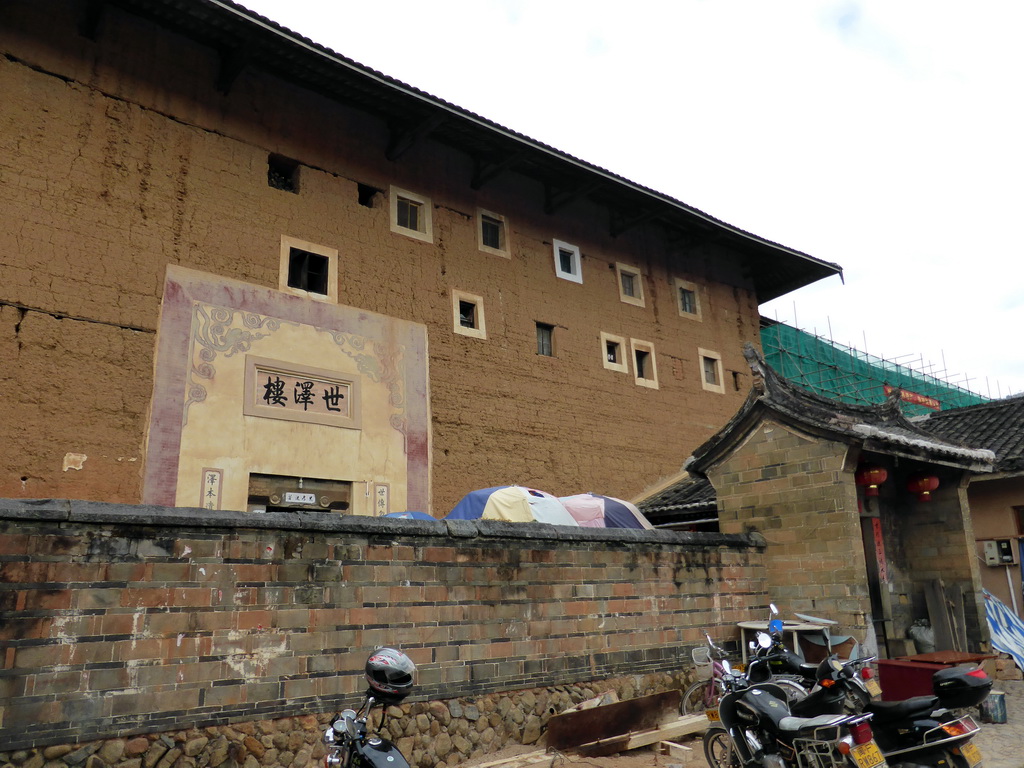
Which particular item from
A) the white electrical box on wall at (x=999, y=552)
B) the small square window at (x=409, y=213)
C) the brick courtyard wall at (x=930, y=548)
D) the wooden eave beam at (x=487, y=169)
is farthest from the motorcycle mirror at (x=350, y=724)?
the white electrical box on wall at (x=999, y=552)

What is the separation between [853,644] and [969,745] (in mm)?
3257

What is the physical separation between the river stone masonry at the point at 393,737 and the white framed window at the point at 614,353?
9.20m

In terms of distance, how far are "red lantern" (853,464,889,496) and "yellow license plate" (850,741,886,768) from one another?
15.7 ft

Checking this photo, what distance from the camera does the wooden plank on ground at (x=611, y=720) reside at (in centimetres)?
672

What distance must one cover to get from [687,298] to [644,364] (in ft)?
8.45

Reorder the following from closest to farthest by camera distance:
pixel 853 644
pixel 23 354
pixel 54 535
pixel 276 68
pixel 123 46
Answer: pixel 54 535, pixel 853 644, pixel 23 354, pixel 123 46, pixel 276 68

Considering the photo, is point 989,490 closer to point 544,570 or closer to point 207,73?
point 544,570

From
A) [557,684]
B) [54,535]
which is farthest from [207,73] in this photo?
[557,684]

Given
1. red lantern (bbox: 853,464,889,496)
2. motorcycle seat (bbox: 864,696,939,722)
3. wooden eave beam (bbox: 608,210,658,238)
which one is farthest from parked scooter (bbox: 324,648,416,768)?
wooden eave beam (bbox: 608,210,658,238)

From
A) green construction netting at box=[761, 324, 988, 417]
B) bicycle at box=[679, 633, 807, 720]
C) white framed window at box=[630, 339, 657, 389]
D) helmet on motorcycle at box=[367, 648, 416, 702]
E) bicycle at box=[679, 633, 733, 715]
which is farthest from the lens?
green construction netting at box=[761, 324, 988, 417]

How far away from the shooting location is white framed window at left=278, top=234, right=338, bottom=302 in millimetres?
12578

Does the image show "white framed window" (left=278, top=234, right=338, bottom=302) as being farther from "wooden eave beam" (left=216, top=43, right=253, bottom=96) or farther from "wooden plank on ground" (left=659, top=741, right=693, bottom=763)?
"wooden plank on ground" (left=659, top=741, right=693, bottom=763)

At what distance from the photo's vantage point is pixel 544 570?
7.70 metres

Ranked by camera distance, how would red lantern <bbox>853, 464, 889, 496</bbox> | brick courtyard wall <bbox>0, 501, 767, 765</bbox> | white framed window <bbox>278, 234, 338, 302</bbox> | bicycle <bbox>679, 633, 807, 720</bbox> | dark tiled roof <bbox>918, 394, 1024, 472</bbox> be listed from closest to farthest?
brick courtyard wall <bbox>0, 501, 767, 765</bbox> < bicycle <bbox>679, 633, 807, 720</bbox> < red lantern <bbox>853, 464, 889, 496</bbox> < dark tiled roof <bbox>918, 394, 1024, 472</bbox> < white framed window <bbox>278, 234, 338, 302</bbox>
